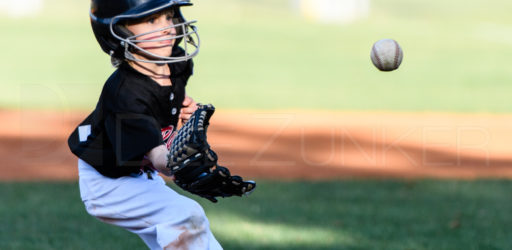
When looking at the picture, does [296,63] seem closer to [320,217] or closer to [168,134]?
[320,217]

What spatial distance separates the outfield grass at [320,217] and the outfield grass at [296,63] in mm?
5954

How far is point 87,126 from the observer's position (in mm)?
3992

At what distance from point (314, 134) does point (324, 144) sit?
1.97 ft

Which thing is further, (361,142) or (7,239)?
(361,142)

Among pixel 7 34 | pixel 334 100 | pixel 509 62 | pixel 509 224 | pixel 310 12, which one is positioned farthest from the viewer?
pixel 310 12

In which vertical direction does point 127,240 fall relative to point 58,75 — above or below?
below

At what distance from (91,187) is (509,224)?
3.69 metres

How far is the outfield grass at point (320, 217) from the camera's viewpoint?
5.44 metres

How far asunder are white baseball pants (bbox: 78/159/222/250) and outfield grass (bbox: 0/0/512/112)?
30.6 ft

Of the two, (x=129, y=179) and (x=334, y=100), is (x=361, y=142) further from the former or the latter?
(x=129, y=179)

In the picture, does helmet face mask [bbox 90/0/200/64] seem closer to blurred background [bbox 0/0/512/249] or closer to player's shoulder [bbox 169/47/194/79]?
player's shoulder [bbox 169/47/194/79]

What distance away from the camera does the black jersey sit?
11.5ft

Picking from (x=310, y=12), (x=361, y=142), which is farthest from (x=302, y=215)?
(x=310, y=12)

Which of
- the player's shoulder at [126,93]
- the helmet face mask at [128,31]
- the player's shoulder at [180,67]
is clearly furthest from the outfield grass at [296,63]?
the player's shoulder at [126,93]
